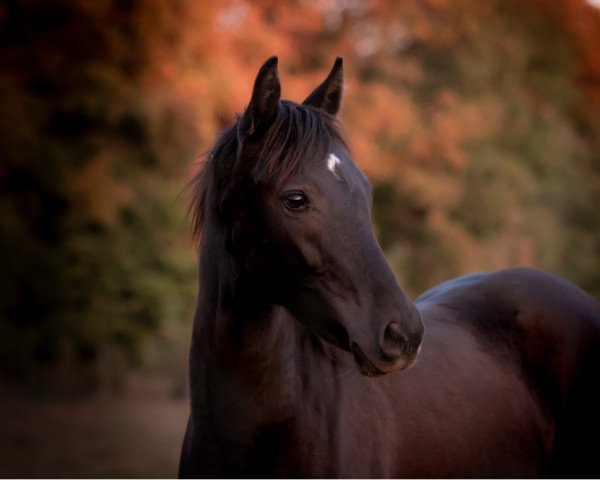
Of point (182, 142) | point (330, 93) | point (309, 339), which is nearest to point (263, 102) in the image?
point (330, 93)

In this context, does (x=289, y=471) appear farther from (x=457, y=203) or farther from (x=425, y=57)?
(x=425, y=57)

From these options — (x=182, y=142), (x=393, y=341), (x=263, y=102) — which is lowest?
(x=393, y=341)

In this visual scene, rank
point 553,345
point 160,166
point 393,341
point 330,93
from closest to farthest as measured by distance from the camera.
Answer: point 393,341 < point 330,93 < point 553,345 < point 160,166

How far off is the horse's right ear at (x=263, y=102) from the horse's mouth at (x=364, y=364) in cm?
85

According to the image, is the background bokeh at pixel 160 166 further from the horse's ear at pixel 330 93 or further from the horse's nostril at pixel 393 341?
the horse's nostril at pixel 393 341

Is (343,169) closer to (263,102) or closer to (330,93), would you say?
(263,102)

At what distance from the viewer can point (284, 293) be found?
102 inches

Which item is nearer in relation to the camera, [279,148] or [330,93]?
[279,148]

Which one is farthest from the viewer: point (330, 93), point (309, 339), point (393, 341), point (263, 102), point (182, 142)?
point (182, 142)

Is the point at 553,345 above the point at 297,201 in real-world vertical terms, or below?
below

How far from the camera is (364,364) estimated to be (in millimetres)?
2381

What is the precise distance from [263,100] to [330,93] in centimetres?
49

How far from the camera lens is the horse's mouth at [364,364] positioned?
2.35m

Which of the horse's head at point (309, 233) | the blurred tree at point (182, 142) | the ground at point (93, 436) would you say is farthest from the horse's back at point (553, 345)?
the blurred tree at point (182, 142)
